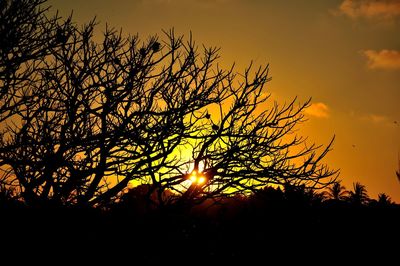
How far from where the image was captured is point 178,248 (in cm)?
1279

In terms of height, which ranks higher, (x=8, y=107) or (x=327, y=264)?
(x=8, y=107)

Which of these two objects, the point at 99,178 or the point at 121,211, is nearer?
the point at 99,178

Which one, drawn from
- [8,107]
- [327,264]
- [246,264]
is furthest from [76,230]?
[327,264]

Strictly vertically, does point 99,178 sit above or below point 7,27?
below

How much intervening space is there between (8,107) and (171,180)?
13.5 ft

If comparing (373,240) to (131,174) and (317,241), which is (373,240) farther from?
(131,174)

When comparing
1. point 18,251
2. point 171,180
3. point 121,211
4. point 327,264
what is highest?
point 171,180

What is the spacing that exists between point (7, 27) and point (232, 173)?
6.02m

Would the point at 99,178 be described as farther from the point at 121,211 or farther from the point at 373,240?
the point at 373,240

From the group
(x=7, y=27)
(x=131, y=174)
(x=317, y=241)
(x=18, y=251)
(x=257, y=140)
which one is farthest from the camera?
(x=317, y=241)

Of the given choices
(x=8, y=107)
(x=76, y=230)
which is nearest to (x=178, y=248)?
(x=76, y=230)

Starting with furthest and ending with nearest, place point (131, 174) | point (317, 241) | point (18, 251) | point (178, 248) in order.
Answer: point (317, 241) → point (178, 248) → point (131, 174) → point (18, 251)

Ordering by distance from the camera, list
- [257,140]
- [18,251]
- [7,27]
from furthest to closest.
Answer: [257,140] < [18,251] < [7,27]

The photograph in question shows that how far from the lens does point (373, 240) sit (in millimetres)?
16156
